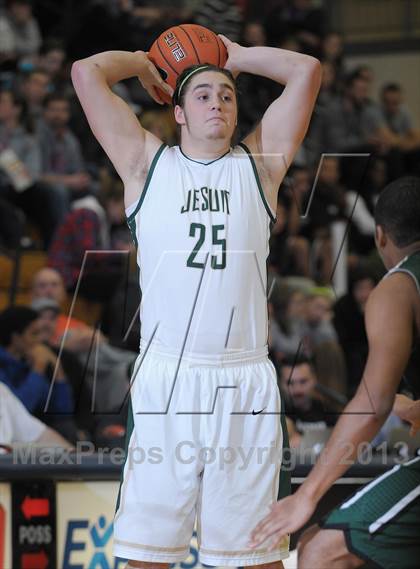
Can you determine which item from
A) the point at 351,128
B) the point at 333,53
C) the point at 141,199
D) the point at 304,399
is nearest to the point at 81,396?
the point at 304,399

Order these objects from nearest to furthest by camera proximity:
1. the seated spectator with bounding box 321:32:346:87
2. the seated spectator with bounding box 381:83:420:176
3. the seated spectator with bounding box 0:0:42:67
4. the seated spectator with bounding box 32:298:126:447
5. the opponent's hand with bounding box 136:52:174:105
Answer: the opponent's hand with bounding box 136:52:174:105 < the seated spectator with bounding box 32:298:126:447 < the seated spectator with bounding box 0:0:42:67 < the seated spectator with bounding box 381:83:420:176 < the seated spectator with bounding box 321:32:346:87

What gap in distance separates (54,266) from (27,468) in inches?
Answer: 127

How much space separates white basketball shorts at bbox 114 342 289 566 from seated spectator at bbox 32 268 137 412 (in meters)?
1.95

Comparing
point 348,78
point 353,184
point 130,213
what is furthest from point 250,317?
point 348,78

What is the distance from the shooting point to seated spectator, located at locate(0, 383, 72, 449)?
546 cm

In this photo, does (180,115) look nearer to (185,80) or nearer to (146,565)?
(185,80)

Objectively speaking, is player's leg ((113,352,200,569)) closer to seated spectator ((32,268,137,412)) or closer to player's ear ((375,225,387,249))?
player's ear ((375,225,387,249))

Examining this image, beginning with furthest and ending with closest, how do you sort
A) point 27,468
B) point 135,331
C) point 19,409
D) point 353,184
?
point 353,184 < point 135,331 < point 19,409 < point 27,468

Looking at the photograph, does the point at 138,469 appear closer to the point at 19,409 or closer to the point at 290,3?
the point at 19,409

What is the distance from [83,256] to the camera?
25.5 ft

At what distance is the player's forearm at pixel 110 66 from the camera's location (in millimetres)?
4047

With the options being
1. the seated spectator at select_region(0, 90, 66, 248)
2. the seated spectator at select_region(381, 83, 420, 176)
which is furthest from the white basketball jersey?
the seated spectator at select_region(381, 83, 420, 176)

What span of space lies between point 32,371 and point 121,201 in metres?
2.39

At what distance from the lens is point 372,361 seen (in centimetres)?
349
